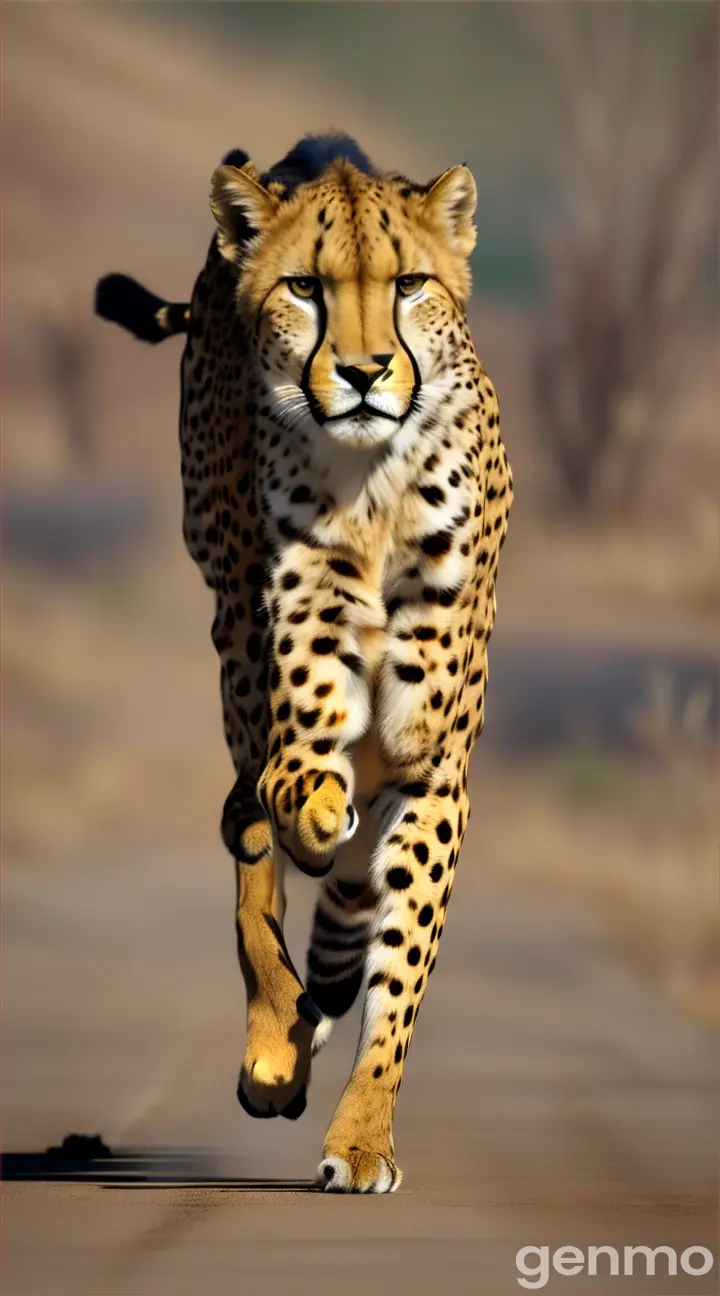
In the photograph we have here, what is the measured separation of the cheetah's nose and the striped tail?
4.57 ft

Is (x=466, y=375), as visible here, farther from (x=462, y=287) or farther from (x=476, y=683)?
(x=476, y=683)

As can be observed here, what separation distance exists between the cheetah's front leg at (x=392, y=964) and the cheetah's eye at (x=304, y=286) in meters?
1.05

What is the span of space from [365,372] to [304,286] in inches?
12.6

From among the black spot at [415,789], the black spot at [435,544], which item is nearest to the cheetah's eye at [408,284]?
the black spot at [435,544]

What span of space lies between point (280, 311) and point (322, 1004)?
1699 mm

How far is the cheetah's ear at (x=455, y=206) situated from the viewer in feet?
20.2

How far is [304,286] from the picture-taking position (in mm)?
6059

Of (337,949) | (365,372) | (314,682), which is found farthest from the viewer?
(337,949)

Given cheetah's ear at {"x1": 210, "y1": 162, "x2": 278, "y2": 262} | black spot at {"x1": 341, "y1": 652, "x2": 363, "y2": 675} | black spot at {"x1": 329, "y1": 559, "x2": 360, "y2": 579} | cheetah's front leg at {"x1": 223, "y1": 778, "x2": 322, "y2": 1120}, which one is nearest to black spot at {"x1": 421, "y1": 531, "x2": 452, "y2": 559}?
black spot at {"x1": 329, "y1": 559, "x2": 360, "y2": 579}

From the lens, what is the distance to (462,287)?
618 cm

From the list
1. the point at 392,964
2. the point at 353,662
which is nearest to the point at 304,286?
the point at 353,662

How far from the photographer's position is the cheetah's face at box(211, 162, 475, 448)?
5875 millimetres

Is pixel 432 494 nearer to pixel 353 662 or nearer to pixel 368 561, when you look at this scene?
pixel 368 561

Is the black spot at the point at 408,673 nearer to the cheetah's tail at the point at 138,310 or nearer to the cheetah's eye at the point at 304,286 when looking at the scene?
the cheetah's eye at the point at 304,286
